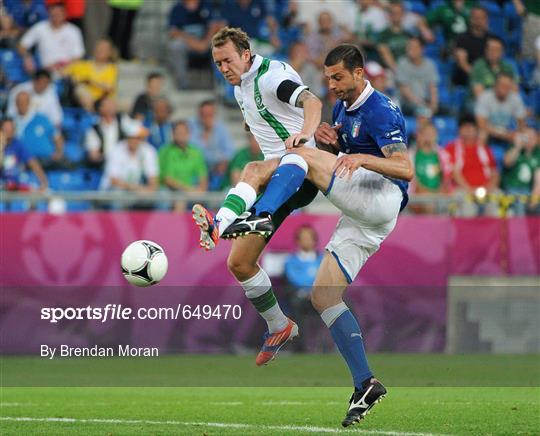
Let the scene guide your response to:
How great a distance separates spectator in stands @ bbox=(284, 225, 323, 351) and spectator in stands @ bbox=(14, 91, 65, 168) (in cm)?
319

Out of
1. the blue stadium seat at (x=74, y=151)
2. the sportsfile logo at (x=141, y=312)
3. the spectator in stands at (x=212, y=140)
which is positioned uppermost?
the spectator in stands at (x=212, y=140)

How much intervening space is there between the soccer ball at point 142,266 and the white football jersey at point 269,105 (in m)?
1.24

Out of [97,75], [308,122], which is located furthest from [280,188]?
[97,75]

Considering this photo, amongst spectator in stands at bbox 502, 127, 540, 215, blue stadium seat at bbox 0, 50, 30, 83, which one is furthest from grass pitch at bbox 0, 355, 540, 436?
blue stadium seat at bbox 0, 50, 30, 83

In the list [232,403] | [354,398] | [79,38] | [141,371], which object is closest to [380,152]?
[354,398]

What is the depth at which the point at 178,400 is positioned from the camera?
11.8 m

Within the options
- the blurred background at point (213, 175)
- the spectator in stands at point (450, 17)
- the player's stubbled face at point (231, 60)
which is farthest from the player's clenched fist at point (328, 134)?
the spectator in stands at point (450, 17)

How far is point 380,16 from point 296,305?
6576 millimetres

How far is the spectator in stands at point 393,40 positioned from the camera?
19719 mm

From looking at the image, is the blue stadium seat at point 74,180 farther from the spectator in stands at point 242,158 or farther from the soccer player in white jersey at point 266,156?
the soccer player in white jersey at point 266,156

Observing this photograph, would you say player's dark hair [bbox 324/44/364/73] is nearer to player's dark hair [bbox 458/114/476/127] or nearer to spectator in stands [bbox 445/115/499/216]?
spectator in stands [bbox 445/115/499/216]

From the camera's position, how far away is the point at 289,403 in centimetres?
1143

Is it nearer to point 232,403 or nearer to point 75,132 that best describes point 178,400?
point 232,403

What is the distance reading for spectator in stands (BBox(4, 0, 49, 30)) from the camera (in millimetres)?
18500
